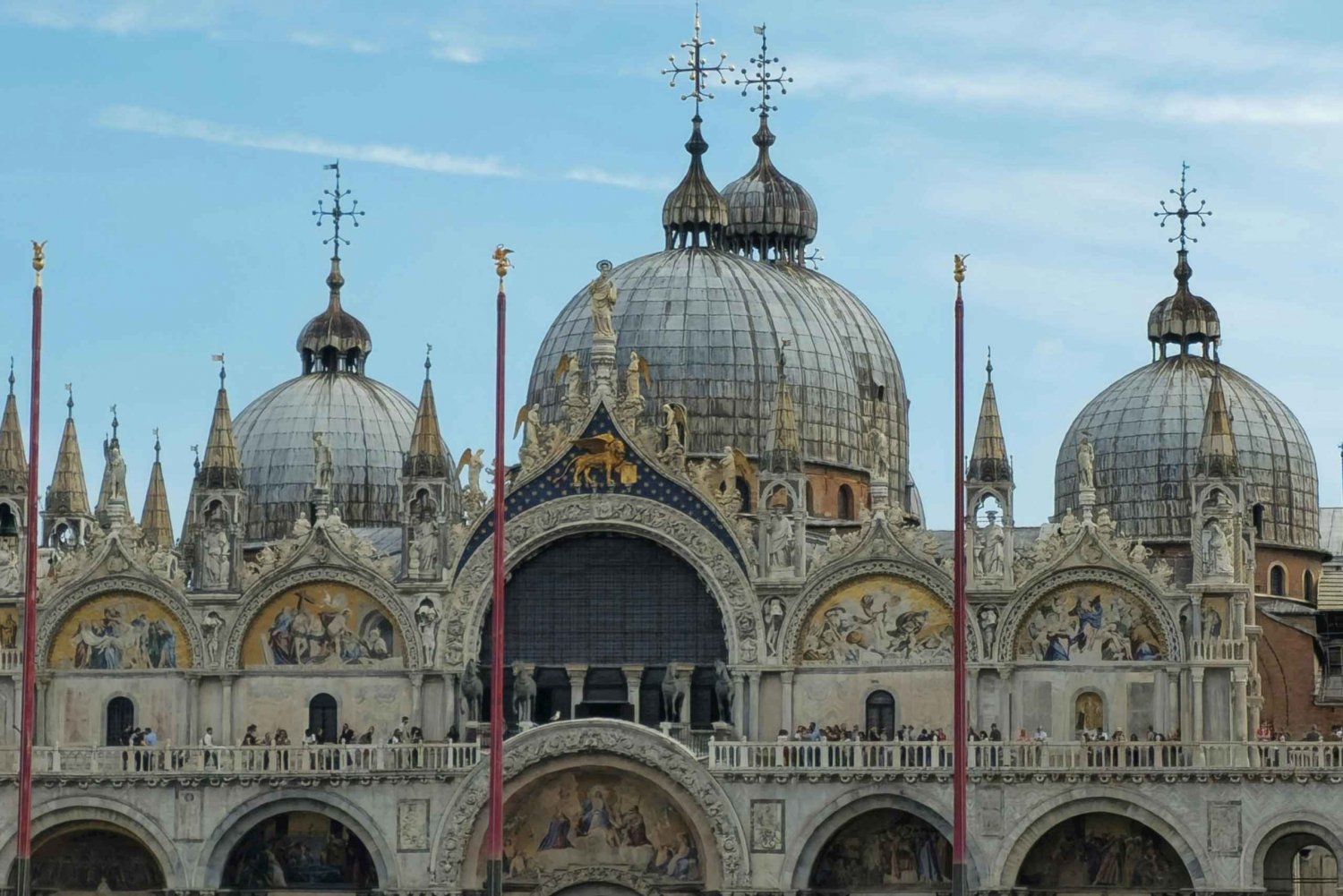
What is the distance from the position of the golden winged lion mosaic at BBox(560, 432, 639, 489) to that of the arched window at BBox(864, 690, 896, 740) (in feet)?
23.8

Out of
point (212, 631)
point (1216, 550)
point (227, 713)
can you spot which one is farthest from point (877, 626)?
point (212, 631)

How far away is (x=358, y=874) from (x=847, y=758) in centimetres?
1149

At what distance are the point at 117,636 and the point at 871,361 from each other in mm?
22240

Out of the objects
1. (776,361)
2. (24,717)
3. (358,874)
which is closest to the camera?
(24,717)

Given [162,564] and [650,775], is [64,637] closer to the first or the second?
[162,564]

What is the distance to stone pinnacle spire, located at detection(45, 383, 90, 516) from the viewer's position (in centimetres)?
10106

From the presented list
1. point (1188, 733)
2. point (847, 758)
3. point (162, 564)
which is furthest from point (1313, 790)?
point (162, 564)

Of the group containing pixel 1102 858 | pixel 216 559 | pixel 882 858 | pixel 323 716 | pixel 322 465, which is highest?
pixel 322 465

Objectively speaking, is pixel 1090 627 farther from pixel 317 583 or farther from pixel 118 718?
pixel 118 718

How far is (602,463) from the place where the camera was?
93.9 meters

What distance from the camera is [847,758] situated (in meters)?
90.7

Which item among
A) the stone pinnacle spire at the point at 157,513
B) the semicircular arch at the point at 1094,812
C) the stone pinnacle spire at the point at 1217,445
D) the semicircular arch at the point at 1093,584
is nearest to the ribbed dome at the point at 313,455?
the stone pinnacle spire at the point at 157,513

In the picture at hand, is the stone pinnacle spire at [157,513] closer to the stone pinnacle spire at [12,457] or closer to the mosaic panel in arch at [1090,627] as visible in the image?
the stone pinnacle spire at [12,457]

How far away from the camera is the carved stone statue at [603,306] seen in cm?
9481
